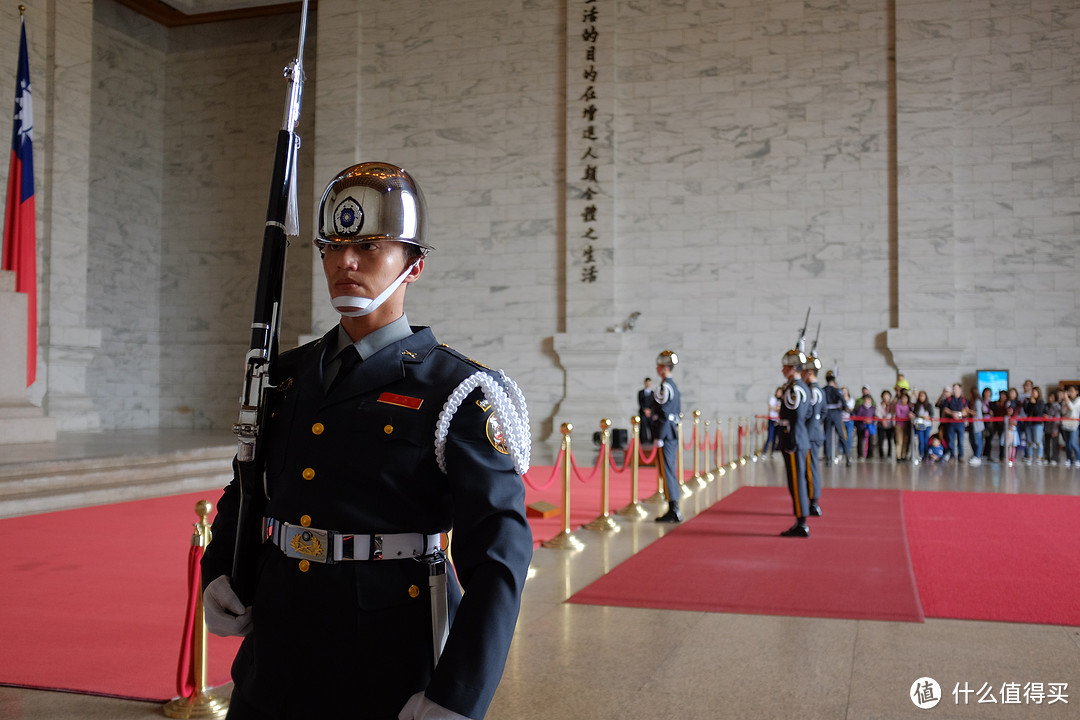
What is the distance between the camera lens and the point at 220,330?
1884 cm

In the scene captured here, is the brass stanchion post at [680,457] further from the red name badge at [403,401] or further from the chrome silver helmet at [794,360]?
the red name badge at [403,401]

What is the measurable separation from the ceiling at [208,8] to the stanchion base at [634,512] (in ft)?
44.9

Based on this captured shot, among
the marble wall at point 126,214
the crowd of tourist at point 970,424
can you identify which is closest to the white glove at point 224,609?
the crowd of tourist at point 970,424

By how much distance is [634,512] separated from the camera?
8.33 meters

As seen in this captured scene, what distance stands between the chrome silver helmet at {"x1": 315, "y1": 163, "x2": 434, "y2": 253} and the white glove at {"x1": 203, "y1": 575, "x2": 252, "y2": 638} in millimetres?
629

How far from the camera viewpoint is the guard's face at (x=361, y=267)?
163 centimetres

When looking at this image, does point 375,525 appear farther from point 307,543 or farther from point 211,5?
point 211,5

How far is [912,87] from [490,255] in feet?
24.1

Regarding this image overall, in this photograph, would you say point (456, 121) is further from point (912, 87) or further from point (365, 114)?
point (912, 87)

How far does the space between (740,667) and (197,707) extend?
206cm

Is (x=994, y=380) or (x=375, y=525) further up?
(x=994, y=380)

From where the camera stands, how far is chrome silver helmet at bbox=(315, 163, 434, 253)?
165 centimetres

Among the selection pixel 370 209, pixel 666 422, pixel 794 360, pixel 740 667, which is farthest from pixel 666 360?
pixel 370 209

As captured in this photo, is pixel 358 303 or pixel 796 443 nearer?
pixel 358 303
